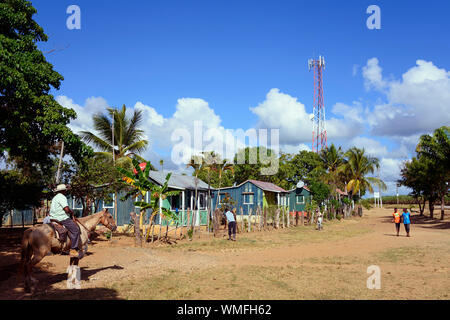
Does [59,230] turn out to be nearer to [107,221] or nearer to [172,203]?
[107,221]

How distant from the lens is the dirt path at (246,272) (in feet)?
23.9

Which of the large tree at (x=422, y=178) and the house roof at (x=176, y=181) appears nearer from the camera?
the house roof at (x=176, y=181)

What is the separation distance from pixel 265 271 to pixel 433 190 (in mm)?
31387

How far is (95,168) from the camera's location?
17234mm

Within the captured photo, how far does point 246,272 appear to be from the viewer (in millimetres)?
9578

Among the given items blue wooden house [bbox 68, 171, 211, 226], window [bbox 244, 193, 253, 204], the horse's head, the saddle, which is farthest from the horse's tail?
window [bbox 244, 193, 253, 204]

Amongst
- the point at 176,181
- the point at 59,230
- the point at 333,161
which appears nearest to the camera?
the point at 59,230

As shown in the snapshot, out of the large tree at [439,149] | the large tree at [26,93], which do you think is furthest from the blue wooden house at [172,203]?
the large tree at [439,149]

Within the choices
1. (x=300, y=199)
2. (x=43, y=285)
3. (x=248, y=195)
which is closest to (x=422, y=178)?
(x=300, y=199)

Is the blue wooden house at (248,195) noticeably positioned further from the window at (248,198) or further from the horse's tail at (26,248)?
the horse's tail at (26,248)

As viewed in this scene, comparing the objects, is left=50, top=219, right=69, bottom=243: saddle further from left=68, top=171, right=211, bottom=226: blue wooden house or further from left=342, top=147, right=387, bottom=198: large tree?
left=342, top=147, right=387, bottom=198: large tree
